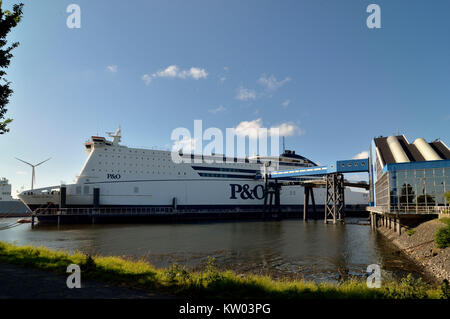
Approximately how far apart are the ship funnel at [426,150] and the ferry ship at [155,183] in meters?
26.6

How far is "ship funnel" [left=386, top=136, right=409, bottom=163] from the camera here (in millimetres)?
28306

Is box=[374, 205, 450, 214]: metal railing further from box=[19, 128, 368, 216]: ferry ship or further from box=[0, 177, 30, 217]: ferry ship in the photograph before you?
box=[0, 177, 30, 217]: ferry ship

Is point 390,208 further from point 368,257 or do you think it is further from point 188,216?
point 188,216

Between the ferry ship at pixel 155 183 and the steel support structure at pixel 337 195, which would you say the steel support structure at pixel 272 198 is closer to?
the ferry ship at pixel 155 183

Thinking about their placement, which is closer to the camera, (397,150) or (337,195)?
(397,150)

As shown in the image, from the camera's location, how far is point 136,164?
1645 inches

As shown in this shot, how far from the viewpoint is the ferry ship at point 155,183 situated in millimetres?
38438

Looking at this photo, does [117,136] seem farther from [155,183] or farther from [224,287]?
[224,287]

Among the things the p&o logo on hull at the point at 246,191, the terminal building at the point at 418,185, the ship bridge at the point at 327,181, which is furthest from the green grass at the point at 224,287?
the p&o logo on hull at the point at 246,191

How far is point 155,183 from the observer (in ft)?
140

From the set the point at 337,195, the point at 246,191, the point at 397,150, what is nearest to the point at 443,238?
the point at 397,150

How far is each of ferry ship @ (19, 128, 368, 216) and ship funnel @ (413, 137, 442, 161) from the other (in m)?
26.6

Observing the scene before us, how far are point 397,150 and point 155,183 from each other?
1284 inches
